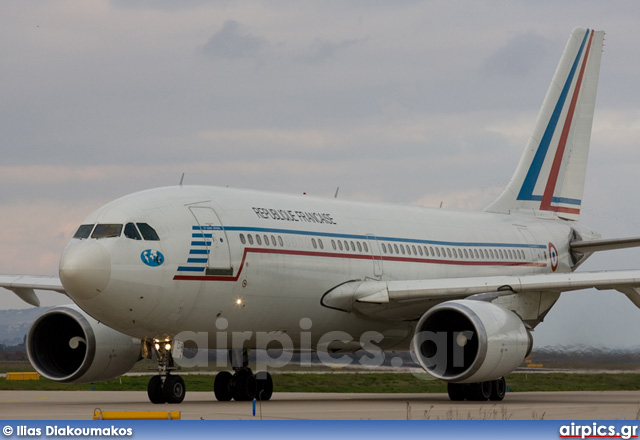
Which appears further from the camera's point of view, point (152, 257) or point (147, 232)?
point (147, 232)

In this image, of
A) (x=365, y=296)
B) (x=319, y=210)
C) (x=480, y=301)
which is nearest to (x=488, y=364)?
(x=480, y=301)

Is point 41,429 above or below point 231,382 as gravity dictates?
below

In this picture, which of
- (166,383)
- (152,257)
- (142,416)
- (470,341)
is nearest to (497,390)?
(470,341)

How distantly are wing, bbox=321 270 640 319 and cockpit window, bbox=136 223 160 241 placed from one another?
4689 millimetres

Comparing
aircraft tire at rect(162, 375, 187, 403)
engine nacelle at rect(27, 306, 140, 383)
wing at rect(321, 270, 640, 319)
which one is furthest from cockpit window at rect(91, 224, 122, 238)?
wing at rect(321, 270, 640, 319)

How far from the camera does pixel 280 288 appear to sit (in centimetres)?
2295

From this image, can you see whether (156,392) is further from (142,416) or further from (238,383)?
(142,416)

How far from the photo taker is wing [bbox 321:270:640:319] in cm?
2319

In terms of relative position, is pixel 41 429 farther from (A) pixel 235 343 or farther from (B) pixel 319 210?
(B) pixel 319 210

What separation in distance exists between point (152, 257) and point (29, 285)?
630 centimetres

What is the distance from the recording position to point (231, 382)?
24578 millimetres

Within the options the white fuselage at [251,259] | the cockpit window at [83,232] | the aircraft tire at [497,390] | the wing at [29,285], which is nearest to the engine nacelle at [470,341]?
the aircraft tire at [497,390]

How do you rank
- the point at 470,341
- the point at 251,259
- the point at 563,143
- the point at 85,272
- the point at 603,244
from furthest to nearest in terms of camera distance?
the point at 563,143 < the point at 603,244 < the point at 470,341 < the point at 251,259 < the point at 85,272

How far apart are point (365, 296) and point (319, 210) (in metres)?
2.14
